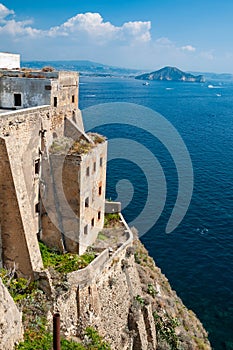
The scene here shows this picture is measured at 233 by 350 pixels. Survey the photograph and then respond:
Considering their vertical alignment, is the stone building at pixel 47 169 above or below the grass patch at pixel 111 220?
above

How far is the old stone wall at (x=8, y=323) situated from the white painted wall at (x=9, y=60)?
72.6 ft

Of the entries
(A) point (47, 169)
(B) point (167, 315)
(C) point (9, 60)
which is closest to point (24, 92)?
(A) point (47, 169)

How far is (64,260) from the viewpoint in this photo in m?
29.5

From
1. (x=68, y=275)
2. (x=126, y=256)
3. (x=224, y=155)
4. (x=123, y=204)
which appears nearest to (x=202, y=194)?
(x=123, y=204)

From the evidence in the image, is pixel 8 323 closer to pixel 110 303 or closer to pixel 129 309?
pixel 110 303

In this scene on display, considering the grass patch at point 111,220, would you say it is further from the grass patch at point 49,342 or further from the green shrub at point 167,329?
the grass patch at point 49,342

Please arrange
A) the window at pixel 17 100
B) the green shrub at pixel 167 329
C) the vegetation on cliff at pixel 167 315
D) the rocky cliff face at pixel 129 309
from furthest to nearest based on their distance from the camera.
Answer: the vegetation on cliff at pixel 167 315
the green shrub at pixel 167 329
the window at pixel 17 100
the rocky cliff face at pixel 129 309

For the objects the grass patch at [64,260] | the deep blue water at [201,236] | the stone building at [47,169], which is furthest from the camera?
the deep blue water at [201,236]

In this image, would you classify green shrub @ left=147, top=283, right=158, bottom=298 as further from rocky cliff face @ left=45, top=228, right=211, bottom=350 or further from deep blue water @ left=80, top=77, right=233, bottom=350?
deep blue water @ left=80, top=77, right=233, bottom=350

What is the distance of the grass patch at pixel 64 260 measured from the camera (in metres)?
28.1

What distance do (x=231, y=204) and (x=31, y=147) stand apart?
4086 centimetres

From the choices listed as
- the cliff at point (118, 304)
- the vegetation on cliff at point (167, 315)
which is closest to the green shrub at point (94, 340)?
the cliff at point (118, 304)

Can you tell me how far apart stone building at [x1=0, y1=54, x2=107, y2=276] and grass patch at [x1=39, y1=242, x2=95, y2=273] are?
2.24 ft

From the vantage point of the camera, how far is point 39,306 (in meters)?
23.2
